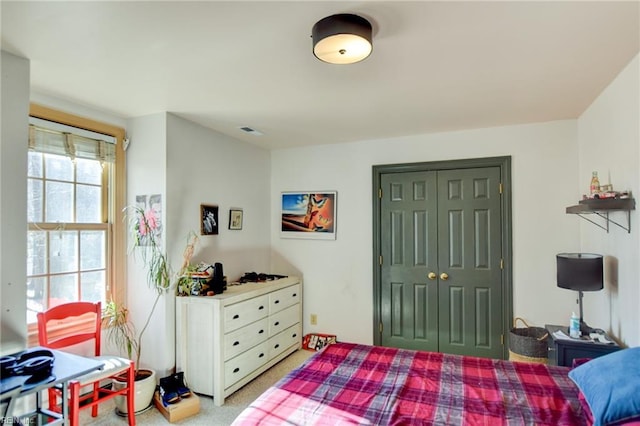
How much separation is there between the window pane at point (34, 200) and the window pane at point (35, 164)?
0.05m

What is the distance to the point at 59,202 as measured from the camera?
2695 millimetres

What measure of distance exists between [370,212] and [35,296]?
3028 millimetres

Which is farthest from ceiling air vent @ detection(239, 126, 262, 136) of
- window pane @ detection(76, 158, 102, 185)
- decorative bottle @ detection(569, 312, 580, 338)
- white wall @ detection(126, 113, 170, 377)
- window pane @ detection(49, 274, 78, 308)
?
decorative bottle @ detection(569, 312, 580, 338)

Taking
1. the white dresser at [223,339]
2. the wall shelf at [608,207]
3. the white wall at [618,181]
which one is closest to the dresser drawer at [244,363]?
the white dresser at [223,339]

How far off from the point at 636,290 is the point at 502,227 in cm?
140

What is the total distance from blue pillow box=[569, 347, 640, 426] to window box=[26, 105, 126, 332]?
3301mm

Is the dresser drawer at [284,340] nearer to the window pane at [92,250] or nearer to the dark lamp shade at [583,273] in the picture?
the window pane at [92,250]

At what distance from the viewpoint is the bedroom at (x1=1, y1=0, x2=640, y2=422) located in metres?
2.25

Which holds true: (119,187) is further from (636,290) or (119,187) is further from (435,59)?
(636,290)

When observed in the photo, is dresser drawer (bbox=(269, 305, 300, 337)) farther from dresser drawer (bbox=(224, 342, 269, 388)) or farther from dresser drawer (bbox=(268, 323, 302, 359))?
dresser drawer (bbox=(224, 342, 269, 388))

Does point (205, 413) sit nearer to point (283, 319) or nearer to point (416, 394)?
point (283, 319)

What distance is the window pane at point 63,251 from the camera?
263 centimetres

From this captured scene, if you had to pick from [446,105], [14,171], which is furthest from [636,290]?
[14,171]

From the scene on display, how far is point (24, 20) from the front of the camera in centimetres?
165
